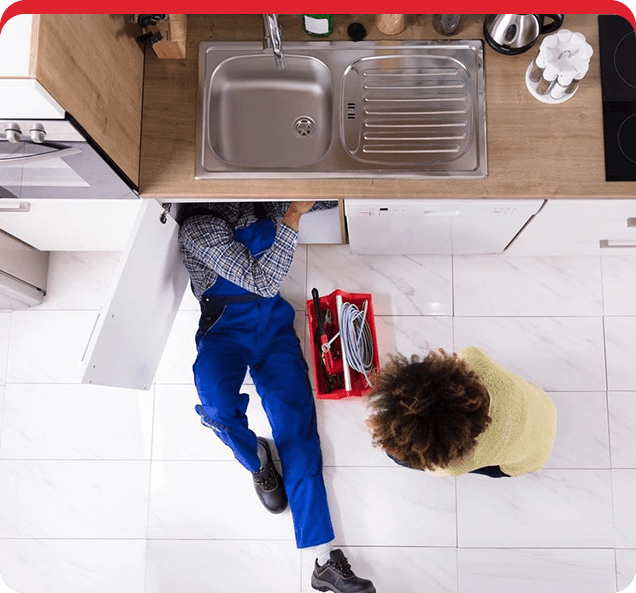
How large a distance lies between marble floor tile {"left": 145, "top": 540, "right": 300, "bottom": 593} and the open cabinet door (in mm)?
786

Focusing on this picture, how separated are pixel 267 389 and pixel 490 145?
123 cm

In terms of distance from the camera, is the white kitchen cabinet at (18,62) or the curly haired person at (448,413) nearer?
the white kitchen cabinet at (18,62)

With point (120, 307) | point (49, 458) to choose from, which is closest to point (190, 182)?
point (120, 307)

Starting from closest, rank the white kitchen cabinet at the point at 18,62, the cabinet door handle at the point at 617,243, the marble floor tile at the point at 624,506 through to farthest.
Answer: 1. the white kitchen cabinet at the point at 18,62
2. the cabinet door handle at the point at 617,243
3. the marble floor tile at the point at 624,506

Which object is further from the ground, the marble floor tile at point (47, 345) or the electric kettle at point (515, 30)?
the electric kettle at point (515, 30)

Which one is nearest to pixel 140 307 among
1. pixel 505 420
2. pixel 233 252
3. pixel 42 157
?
pixel 233 252

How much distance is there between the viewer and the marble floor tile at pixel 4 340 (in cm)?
266

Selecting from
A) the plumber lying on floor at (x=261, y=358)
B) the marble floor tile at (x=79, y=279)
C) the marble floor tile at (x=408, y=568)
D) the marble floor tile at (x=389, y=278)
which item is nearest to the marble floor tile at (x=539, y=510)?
the marble floor tile at (x=408, y=568)

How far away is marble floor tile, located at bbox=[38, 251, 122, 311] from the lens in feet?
8.88

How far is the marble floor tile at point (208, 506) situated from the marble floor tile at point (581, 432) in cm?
114

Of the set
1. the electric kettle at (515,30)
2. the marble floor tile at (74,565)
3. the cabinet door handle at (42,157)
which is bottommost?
the marble floor tile at (74,565)

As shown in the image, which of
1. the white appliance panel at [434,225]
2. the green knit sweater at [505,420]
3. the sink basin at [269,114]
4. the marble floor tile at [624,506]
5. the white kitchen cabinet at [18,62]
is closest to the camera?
the white kitchen cabinet at [18,62]

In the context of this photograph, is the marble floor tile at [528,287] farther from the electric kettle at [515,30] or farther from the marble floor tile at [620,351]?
the electric kettle at [515,30]

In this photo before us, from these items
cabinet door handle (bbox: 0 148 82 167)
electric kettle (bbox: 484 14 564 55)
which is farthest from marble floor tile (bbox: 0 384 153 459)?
electric kettle (bbox: 484 14 564 55)
